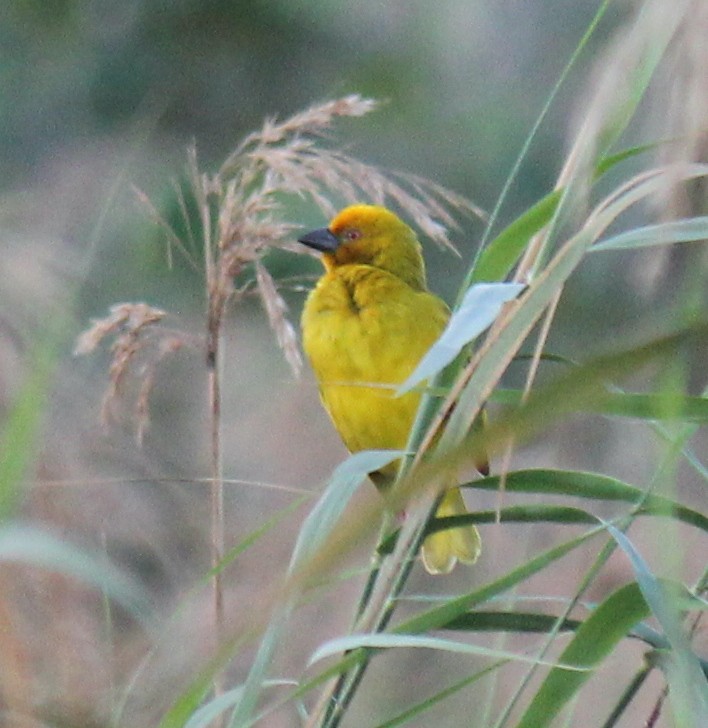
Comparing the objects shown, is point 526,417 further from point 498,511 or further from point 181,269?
point 181,269

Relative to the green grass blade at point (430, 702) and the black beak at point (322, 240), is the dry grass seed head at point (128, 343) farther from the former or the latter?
the black beak at point (322, 240)

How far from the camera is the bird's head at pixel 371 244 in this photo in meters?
2.84

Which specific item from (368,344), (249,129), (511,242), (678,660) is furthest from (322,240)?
(249,129)

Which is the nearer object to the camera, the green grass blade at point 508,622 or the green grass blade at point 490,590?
the green grass blade at point 490,590

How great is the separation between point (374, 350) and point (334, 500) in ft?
4.57

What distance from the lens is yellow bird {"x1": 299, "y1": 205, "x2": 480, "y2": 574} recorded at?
2.52 m

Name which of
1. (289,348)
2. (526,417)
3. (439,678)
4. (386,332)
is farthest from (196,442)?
(526,417)

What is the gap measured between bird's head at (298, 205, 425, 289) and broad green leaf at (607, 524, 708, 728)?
175 centimetres

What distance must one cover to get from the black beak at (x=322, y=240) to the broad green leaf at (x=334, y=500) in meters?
1.66

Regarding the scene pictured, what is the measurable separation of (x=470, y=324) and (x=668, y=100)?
444 mm

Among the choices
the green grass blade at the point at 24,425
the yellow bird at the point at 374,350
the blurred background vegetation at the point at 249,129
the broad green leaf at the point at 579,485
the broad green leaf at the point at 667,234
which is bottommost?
the broad green leaf at the point at 579,485

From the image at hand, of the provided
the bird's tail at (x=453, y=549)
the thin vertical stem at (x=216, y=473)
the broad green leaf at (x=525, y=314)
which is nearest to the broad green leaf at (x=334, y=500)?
the broad green leaf at (x=525, y=314)

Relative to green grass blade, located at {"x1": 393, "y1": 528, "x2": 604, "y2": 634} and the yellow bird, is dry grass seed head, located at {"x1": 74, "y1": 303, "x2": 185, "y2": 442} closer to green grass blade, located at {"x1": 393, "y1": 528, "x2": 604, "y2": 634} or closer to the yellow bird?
green grass blade, located at {"x1": 393, "y1": 528, "x2": 604, "y2": 634}

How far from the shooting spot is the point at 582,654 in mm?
1143
